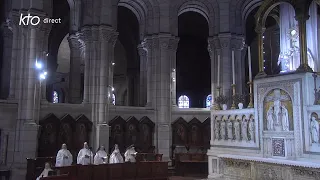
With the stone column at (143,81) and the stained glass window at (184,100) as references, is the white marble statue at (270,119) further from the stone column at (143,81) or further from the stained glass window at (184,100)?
the stained glass window at (184,100)

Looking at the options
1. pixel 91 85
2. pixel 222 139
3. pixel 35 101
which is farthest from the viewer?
pixel 91 85

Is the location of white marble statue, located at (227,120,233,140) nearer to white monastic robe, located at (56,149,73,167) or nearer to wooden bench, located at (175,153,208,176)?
wooden bench, located at (175,153,208,176)

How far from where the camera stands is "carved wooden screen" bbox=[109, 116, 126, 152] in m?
20.5

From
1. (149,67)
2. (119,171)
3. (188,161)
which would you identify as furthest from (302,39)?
(149,67)

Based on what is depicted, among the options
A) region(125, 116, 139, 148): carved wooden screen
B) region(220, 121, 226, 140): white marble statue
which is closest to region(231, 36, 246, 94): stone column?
region(125, 116, 139, 148): carved wooden screen

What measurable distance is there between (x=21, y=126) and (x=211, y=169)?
30.8 ft

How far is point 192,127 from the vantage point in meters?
22.5

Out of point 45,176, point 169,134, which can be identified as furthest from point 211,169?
point 45,176

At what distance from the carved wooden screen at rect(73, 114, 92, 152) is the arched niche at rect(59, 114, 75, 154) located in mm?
249

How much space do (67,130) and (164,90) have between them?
21.2 feet

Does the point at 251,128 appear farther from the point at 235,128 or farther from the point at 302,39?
the point at 302,39

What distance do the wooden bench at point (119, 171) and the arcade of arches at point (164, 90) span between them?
2537 millimetres

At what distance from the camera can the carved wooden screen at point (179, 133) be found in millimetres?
22219

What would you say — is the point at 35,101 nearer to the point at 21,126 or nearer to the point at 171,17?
the point at 21,126
